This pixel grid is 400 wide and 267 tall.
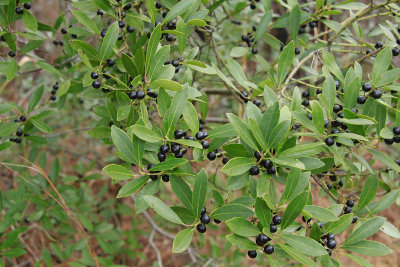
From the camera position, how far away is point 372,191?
4.96 ft

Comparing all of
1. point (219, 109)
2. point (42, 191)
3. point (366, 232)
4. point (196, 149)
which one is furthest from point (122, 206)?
point (366, 232)

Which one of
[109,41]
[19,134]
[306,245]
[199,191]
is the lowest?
[19,134]

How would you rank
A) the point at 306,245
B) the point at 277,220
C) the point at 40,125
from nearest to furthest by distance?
the point at 306,245, the point at 277,220, the point at 40,125

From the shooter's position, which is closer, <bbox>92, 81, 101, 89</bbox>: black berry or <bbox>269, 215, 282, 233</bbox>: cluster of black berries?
<bbox>269, 215, 282, 233</bbox>: cluster of black berries

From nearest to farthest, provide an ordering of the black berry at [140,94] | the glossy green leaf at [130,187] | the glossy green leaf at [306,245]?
1. the glossy green leaf at [306,245]
2. the glossy green leaf at [130,187]
3. the black berry at [140,94]

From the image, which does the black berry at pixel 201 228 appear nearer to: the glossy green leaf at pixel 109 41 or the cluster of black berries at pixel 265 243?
the cluster of black berries at pixel 265 243

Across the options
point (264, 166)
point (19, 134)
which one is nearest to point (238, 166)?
point (264, 166)

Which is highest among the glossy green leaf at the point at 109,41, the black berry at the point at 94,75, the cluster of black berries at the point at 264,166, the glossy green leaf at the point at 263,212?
the glossy green leaf at the point at 109,41

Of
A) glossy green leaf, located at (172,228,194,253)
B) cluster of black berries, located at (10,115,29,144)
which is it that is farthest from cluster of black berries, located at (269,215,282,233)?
cluster of black berries, located at (10,115,29,144)

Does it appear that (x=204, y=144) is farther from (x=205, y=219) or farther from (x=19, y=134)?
(x=19, y=134)

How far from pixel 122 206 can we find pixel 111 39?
223 centimetres

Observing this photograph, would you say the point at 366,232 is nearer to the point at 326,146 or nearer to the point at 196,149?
the point at 326,146

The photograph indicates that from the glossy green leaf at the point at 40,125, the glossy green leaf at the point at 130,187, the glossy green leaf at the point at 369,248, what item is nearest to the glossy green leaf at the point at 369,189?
the glossy green leaf at the point at 369,248

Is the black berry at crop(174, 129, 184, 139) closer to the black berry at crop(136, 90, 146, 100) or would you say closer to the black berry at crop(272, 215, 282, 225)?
the black berry at crop(136, 90, 146, 100)
